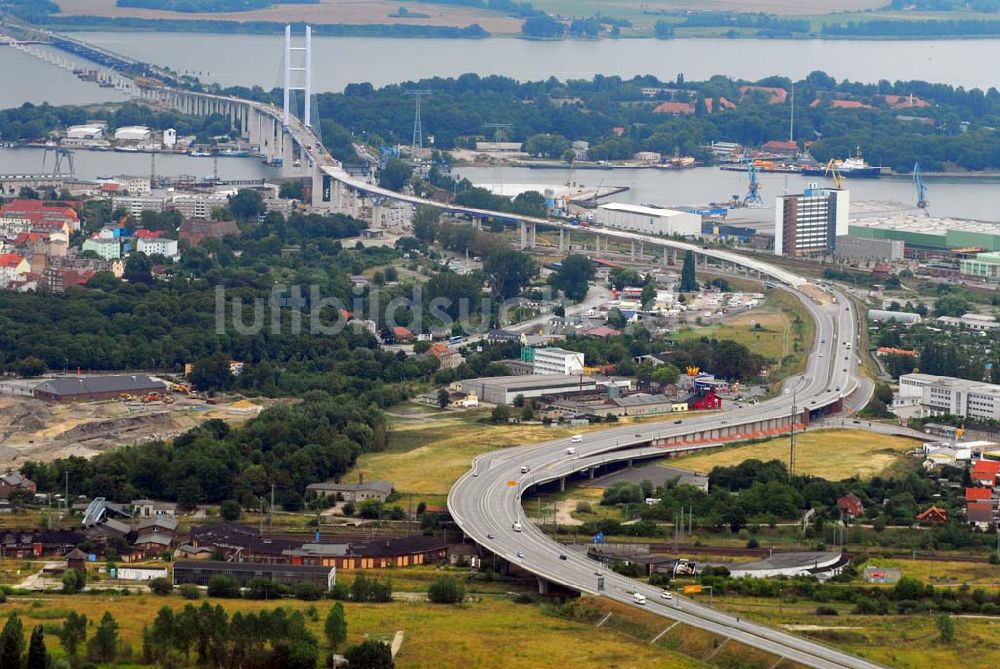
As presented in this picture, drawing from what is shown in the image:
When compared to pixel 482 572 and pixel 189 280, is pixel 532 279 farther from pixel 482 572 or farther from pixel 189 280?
pixel 482 572

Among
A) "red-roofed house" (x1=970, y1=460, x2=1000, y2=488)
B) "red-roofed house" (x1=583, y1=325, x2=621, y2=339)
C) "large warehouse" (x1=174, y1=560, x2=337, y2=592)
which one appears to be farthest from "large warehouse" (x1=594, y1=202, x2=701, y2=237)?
"large warehouse" (x1=174, y1=560, x2=337, y2=592)

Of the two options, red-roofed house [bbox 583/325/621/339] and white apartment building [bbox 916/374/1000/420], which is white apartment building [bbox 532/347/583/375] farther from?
white apartment building [bbox 916/374/1000/420]

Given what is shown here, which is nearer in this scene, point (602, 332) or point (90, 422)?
point (90, 422)

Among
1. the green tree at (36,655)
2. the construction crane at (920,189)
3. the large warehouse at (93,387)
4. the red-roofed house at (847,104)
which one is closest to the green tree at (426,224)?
the construction crane at (920,189)

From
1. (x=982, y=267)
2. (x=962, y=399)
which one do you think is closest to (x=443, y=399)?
(x=962, y=399)

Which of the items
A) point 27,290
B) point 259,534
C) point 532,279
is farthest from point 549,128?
point 259,534

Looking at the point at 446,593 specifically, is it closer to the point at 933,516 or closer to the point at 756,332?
the point at 933,516

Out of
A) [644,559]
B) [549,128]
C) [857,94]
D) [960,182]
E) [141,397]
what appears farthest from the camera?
[857,94]
